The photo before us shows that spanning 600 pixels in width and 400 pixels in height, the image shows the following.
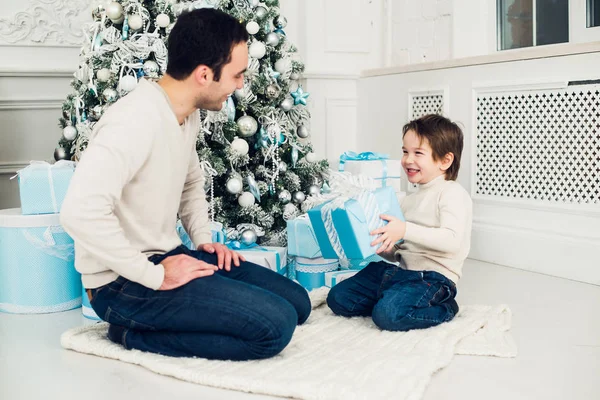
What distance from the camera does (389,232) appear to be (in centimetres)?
189

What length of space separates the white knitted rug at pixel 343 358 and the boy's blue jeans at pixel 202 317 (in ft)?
0.11

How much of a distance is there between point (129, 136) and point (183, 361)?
56 cm

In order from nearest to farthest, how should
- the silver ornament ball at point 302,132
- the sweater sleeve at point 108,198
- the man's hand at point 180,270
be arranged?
the sweater sleeve at point 108,198
the man's hand at point 180,270
the silver ornament ball at point 302,132

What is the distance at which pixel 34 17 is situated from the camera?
342 cm

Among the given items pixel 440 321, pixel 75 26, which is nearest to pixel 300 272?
pixel 440 321

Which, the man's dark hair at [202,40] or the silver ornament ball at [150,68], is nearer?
the man's dark hair at [202,40]

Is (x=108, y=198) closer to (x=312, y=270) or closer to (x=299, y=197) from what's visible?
(x=312, y=270)

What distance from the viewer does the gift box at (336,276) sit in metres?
2.46

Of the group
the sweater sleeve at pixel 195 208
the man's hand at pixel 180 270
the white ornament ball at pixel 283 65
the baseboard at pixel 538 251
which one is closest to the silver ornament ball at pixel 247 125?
the white ornament ball at pixel 283 65

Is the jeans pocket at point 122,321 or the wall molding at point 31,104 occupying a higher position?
the wall molding at point 31,104

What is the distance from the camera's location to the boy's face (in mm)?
2043

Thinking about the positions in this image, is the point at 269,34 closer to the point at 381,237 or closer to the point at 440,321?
the point at 381,237

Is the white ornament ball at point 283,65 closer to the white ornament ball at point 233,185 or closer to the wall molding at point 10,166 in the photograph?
the white ornament ball at point 233,185

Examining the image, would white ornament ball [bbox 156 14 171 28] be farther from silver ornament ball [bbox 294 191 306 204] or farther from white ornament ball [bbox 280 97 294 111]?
silver ornament ball [bbox 294 191 306 204]
